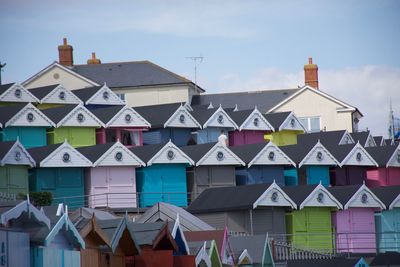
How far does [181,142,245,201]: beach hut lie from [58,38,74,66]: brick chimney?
91.7 feet

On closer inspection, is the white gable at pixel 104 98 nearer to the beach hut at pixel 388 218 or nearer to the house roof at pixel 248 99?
the beach hut at pixel 388 218

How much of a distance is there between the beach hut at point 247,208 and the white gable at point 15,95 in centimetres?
1379

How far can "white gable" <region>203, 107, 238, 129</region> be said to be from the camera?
83.8m

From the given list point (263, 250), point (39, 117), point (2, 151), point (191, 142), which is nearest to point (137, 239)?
point (263, 250)

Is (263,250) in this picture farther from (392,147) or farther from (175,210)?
(392,147)

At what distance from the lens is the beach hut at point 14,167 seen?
67.8 meters

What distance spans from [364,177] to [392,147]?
273cm

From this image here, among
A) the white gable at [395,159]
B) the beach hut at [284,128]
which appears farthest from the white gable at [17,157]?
the white gable at [395,159]

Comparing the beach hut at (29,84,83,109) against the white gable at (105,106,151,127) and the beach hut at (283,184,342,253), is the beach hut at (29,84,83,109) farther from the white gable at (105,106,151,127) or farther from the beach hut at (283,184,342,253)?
the beach hut at (283,184,342,253)

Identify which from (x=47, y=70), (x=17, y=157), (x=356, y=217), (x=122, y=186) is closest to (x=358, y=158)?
(x=356, y=217)

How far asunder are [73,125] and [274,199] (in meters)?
13.5

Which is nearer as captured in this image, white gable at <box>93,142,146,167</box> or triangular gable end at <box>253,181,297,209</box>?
triangular gable end at <box>253,181,297,209</box>

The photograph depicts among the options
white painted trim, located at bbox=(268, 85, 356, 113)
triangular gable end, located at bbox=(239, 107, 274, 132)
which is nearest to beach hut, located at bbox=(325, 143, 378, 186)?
triangular gable end, located at bbox=(239, 107, 274, 132)

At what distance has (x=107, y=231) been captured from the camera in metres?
42.4
